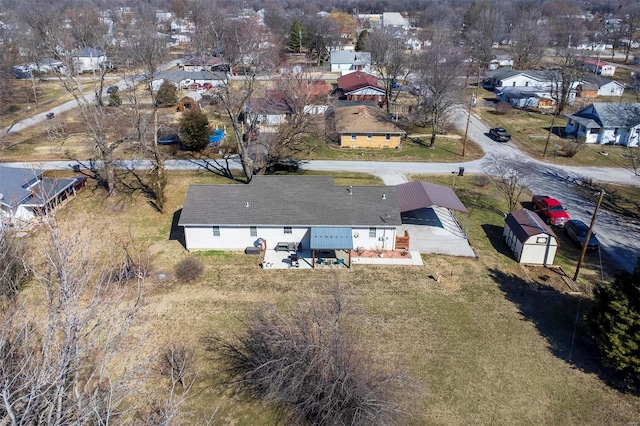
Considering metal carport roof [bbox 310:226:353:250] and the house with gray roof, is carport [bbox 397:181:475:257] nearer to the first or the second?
the house with gray roof

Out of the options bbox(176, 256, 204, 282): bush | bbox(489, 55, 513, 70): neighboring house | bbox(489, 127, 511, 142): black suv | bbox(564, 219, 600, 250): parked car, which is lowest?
bbox(176, 256, 204, 282): bush

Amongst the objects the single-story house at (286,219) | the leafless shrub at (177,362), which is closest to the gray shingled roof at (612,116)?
the single-story house at (286,219)

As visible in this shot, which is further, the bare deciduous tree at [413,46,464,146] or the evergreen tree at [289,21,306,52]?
the evergreen tree at [289,21,306,52]

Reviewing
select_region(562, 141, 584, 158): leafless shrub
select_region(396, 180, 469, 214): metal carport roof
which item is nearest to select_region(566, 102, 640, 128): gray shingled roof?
select_region(562, 141, 584, 158): leafless shrub

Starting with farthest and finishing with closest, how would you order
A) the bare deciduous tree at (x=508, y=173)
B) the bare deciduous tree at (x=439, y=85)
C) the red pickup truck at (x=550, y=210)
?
the bare deciduous tree at (x=439, y=85) < the bare deciduous tree at (x=508, y=173) < the red pickup truck at (x=550, y=210)

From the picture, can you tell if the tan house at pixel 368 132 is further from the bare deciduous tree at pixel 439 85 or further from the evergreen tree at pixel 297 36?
the evergreen tree at pixel 297 36

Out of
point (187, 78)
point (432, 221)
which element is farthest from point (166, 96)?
point (432, 221)
